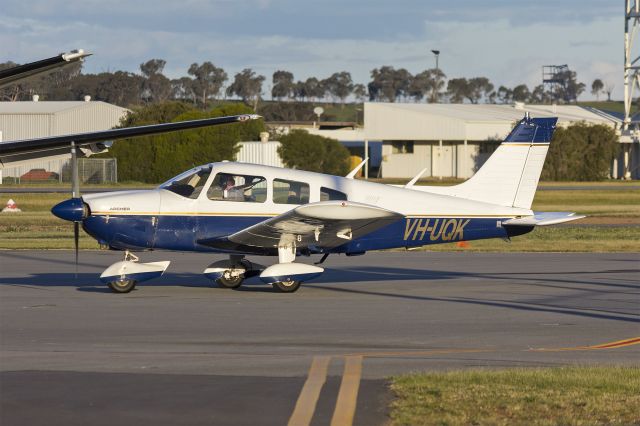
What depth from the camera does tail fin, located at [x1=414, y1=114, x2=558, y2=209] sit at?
16531 mm

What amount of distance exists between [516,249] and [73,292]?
12094mm

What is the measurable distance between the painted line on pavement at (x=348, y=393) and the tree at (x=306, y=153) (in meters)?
51.1

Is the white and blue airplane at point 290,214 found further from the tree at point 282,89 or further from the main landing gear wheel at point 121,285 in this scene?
the tree at point 282,89

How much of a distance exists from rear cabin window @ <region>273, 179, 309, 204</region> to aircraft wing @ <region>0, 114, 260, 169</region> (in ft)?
3.64

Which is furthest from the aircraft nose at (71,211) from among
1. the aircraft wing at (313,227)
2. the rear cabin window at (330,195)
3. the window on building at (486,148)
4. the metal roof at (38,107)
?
the window on building at (486,148)

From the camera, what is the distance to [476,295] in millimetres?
15383

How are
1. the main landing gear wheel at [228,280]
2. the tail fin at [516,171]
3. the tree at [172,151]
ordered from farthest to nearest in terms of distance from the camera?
the tree at [172,151] < the tail fin at [516,171] < the main landing gear wheel at [228,280]

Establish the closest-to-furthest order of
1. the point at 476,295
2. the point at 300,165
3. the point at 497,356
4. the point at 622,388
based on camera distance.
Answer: the point at 622,388 < the point at 497,356 < the point at 476,295 < the point at 300,165

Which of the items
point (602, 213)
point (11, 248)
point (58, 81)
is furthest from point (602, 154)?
point (58, 81)

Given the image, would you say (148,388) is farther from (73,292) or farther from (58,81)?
(58,81)

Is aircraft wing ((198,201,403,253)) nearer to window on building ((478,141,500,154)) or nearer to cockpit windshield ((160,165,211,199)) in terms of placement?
cockpit windshield ((160,165,211,199))

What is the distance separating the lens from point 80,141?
577 inches

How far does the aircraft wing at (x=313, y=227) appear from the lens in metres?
14.3

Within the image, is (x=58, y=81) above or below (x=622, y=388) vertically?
above
